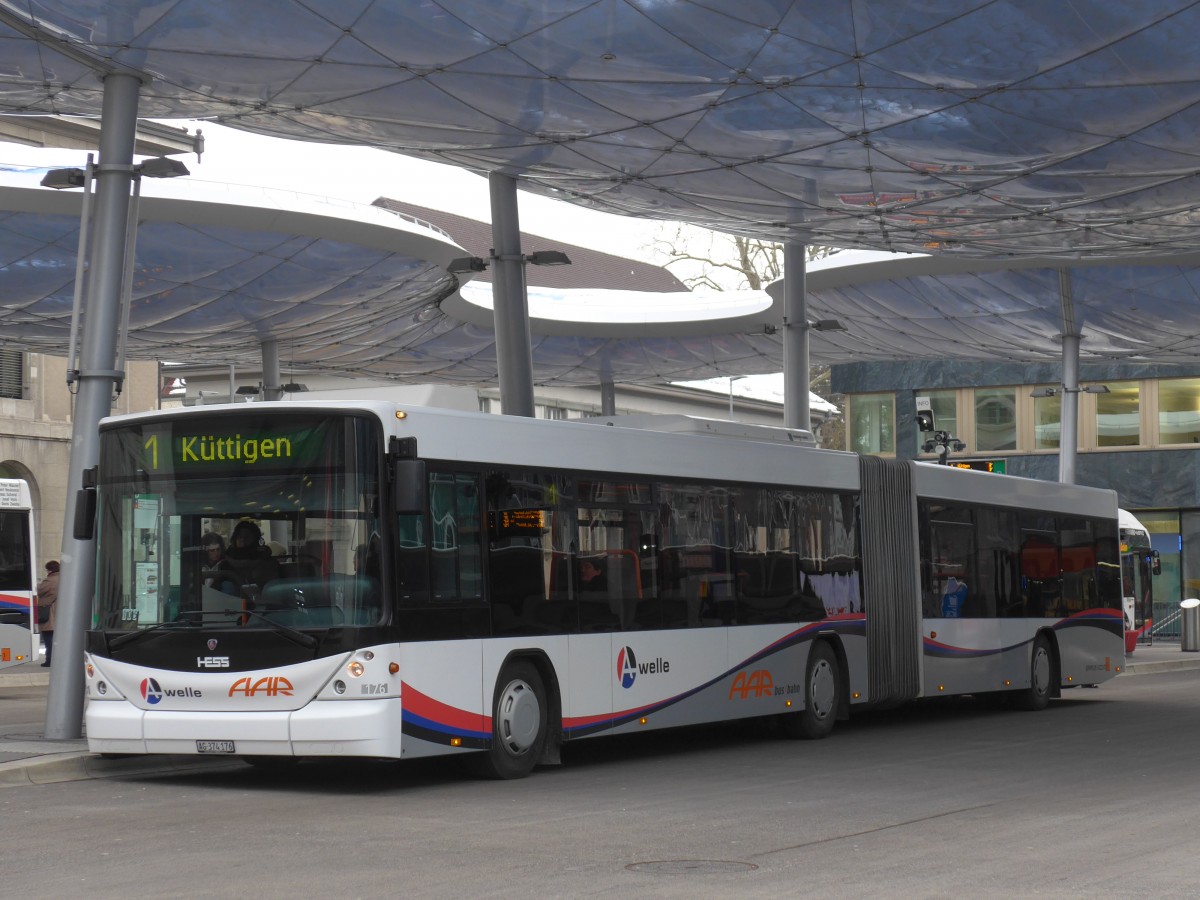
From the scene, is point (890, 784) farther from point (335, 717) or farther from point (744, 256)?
point (744, 256)

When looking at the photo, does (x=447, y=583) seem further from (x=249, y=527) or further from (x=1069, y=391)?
(x=1069, y=391)

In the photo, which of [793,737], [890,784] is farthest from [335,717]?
[793,737]

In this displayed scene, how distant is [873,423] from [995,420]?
4171 millimetres

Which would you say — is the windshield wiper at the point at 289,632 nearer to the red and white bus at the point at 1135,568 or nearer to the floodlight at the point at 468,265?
the floodlight at the point at 468,265

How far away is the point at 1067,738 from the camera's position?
18.4 meters

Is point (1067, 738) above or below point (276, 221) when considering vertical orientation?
below

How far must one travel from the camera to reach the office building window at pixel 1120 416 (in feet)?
181

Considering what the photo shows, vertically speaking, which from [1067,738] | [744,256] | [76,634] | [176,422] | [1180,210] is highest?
[744,256]

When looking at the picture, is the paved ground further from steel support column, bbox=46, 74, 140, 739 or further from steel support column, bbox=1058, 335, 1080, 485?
steel support column, bbox=1058, 335, 1080, 485

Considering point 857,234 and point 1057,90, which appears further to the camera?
point 857,234

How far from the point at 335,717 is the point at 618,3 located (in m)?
7.42

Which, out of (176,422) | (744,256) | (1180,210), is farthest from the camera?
(744,256)

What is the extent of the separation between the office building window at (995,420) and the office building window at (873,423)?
2.95 metres

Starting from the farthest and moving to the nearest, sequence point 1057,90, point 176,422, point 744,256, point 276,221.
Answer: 1. point 744,256
2. point 276,221
3. point 1057,90
4. point 176,422
